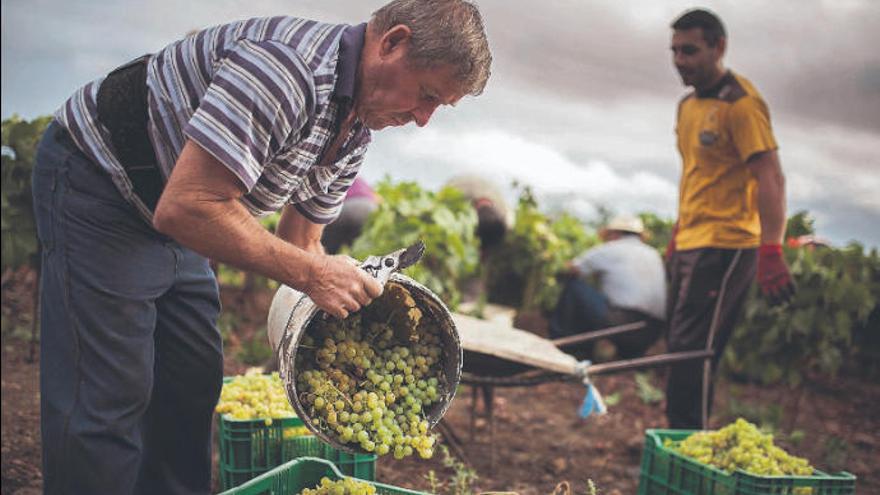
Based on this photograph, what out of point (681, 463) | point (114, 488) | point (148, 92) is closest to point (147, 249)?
point (148, 92)

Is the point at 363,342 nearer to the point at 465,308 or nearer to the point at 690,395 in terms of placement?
the point at 690,395

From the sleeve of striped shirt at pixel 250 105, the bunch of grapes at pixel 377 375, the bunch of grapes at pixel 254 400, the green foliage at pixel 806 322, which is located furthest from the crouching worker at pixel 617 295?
the sleeve of striped shirt at pixel 250 105

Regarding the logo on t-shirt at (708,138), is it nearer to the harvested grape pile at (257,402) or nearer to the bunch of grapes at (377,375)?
the bunch of grapes at (377,375)

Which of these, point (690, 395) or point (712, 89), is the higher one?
point (712, 89)

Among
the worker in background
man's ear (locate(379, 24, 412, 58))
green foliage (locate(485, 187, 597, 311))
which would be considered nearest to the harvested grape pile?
man's ear (locate(379, 24, 412, 58))

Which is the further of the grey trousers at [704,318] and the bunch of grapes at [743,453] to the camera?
the grey trousers at [704,318]

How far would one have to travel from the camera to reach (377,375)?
7.02ft

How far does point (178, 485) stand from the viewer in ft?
8.30

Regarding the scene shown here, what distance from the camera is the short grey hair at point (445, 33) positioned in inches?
72.6

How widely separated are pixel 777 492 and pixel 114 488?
98.5 inches

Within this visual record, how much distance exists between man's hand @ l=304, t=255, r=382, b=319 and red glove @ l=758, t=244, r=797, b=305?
300cm

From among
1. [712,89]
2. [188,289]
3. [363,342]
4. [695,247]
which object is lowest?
[363,342]

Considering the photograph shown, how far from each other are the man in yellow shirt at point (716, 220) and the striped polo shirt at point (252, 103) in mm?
2717

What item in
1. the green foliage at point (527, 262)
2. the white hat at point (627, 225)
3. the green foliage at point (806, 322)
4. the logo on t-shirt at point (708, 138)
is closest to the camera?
the logo on t-shirt at point (708, 138)
